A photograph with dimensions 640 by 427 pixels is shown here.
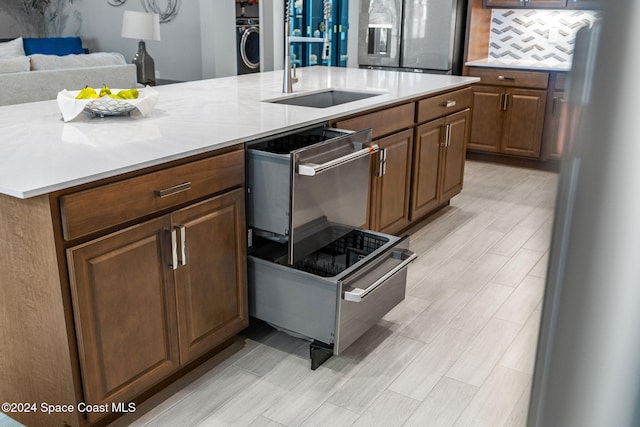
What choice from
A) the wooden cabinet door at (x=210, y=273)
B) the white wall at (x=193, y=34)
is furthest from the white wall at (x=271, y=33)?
the wooden cabinet door at (x=210, y=273)

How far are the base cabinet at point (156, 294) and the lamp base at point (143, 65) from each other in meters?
4.13

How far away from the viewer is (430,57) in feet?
17.8

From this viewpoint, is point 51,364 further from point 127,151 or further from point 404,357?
point 404,357

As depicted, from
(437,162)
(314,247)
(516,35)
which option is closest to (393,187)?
(437,162)

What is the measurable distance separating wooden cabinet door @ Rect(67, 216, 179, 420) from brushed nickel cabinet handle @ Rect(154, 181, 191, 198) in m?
0.08

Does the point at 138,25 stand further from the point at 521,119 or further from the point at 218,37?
the point at 521,119

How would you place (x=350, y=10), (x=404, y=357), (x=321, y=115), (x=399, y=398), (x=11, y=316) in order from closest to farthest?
(x=11, y=316) < (x=399, y=398) < (x=404, y=357) < (x=321, y=115) < (x=350, y=10)

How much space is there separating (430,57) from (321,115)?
3283 millimetres

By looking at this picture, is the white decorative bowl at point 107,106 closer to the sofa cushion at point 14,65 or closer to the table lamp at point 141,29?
the sofa cushion at point 14,65

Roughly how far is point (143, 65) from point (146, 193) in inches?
174

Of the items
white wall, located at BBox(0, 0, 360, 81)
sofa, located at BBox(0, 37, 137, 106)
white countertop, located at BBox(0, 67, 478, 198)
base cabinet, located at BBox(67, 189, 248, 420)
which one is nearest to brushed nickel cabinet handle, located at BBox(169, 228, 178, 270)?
base cabinet, located at BBox(67, 189, 248, 420)

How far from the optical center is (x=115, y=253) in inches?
65.3

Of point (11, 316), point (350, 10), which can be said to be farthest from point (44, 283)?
point (350, 10)

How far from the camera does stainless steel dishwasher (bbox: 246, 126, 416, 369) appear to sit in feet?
6.78
